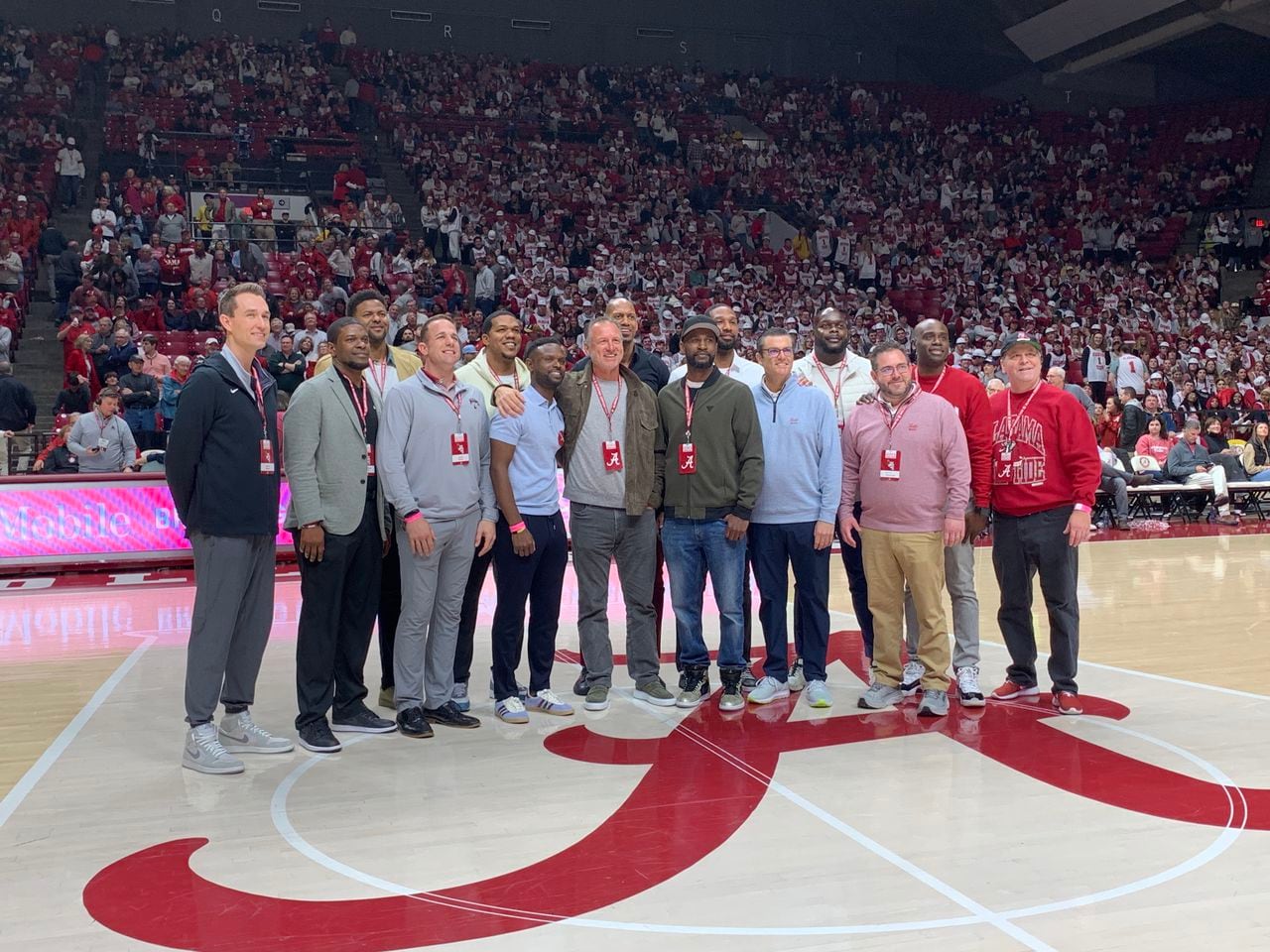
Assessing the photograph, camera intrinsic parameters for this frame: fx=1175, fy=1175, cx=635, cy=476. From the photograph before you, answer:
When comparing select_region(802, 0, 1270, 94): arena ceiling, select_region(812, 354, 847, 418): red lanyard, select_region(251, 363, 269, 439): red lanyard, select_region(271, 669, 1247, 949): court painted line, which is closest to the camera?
select_region(271, 669, 1247, 949): court painted line

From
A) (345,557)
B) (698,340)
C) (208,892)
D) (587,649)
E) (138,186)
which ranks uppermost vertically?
(138,186)

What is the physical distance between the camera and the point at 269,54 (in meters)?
24.1

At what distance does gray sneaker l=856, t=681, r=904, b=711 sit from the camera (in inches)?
217

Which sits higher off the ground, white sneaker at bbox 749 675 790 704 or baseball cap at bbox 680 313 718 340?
baseball cap at bbox 680 313 718 340

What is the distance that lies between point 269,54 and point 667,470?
21837 millimetres

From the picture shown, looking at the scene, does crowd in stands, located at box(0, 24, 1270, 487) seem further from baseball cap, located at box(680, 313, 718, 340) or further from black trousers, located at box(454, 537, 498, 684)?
baseball cap, located at box(680, 313, 718, 340)

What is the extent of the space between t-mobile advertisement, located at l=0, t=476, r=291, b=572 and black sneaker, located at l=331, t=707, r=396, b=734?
5042mm

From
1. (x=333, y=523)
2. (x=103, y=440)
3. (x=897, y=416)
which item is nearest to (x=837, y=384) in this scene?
(x=897, y=416)

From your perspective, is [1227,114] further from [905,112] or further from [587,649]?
[587,649]

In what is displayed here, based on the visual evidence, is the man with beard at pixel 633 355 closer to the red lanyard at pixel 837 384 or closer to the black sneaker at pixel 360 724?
the red lanyard at pixel 837 384

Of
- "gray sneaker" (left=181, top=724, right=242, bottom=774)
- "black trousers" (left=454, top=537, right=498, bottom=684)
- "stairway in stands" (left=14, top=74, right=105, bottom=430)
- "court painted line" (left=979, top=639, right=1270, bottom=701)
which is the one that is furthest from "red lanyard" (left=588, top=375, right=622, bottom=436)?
"stairway in stands" (left=14, top=74, right=105, bottom=430)

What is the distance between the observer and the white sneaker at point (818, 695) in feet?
17.9

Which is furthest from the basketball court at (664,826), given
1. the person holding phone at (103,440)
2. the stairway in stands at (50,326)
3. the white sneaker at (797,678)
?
the stairway in stands at (50,326)

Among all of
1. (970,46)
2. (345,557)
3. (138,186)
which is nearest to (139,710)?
(345,557)
